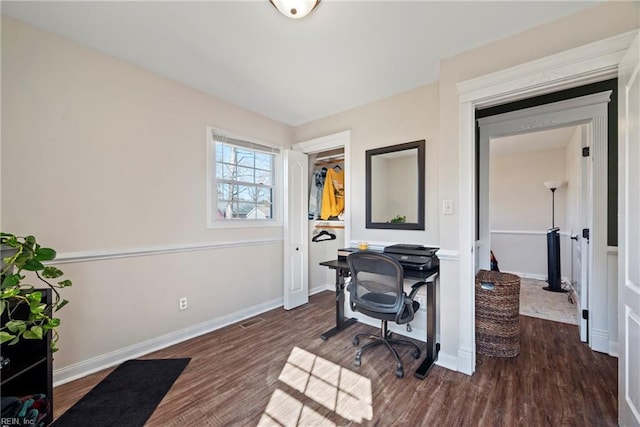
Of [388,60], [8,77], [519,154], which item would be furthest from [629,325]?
[519,154]

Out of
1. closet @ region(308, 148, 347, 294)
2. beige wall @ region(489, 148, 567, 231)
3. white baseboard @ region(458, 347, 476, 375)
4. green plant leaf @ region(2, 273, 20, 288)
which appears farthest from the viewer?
beige wall @ region(489, 148, 567, 231)

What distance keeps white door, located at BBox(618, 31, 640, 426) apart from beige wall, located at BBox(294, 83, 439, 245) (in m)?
1.23

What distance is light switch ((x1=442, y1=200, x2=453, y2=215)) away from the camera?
219 centimetres

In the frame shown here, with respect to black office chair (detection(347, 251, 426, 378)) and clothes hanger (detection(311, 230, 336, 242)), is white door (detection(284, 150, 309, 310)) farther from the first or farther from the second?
black office chair (detection(347, 251, 426, 378))

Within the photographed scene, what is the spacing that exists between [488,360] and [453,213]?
1.36 m

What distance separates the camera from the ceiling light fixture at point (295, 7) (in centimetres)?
157

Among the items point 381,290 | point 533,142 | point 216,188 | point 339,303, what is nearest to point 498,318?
point 381,290

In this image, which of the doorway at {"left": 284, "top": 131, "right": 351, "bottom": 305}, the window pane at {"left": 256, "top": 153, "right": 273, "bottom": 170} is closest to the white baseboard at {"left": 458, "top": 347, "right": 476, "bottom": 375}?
the doorway at {"left": 284, "top": 131, "right": 351, "bottom": 305}

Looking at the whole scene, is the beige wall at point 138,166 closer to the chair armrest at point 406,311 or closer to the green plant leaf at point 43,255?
the chair armrest at point 406,311

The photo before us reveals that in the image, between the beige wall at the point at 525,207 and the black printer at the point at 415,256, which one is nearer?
the black printer at the point at 415,256

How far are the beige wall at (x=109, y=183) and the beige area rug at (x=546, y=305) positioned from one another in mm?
3910


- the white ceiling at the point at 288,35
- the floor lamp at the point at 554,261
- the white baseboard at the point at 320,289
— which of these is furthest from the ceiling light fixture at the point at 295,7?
the floor lamp at the point at 554,261

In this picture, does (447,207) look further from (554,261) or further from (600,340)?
(554,261)

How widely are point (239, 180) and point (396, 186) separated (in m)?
1.86
